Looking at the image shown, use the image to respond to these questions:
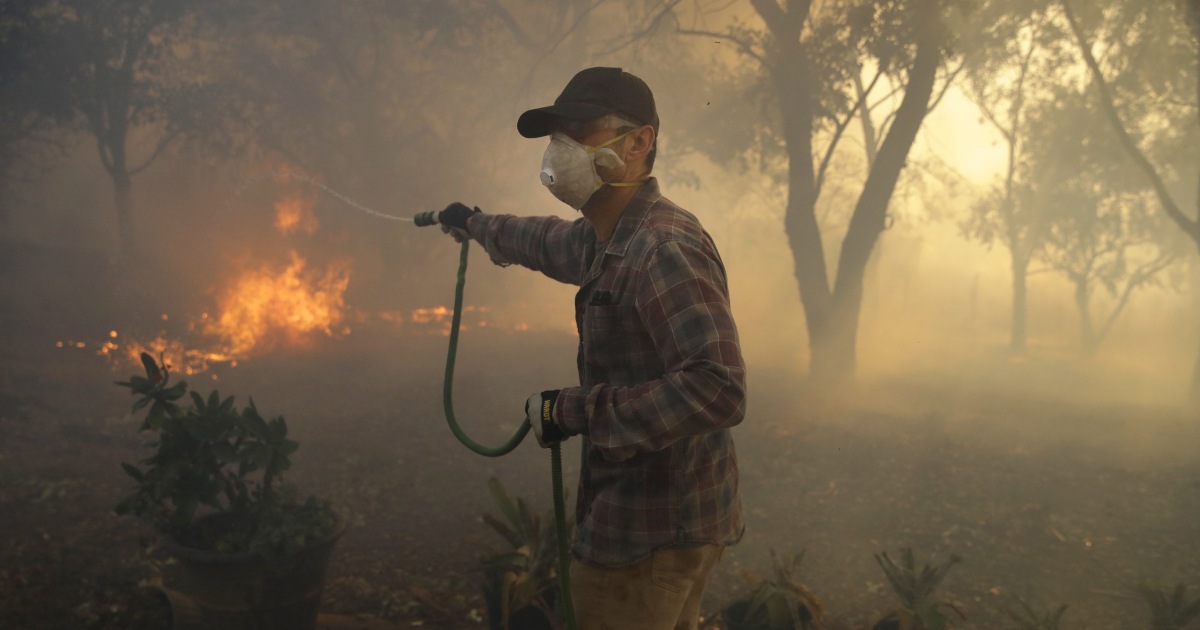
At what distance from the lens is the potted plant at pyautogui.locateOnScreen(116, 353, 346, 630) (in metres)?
4.09

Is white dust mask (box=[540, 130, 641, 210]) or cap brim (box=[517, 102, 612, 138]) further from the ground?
cap brim (box=[517, 102, 612, 138])

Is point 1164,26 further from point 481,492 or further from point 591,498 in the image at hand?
point 591,498

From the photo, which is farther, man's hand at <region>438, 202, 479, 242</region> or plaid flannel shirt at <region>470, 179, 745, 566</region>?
man's hand at <region>438, 202, 479, 242</region>

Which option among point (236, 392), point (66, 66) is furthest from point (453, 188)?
point (236, 392)

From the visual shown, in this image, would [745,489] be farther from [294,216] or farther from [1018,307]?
[1018,307]

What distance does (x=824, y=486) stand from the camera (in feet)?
27.2

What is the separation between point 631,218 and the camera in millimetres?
2549

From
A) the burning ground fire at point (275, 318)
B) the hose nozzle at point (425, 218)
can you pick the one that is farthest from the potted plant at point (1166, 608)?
the burning ground fire at point (275, 318)

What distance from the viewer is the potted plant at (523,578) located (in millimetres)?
4270

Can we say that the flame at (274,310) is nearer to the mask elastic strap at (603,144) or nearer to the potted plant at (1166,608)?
the mask elastic strap at (603,144)

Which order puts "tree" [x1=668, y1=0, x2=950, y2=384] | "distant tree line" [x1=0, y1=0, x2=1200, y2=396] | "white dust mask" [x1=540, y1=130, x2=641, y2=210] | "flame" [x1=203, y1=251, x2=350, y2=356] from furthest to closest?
"flame" [x1=203, y1=251, x2=350, y2=356], "distant tree line" [x1=0, y1=0, x2=1200, y2=396], "tree" [x1=668, y1=0, x2=950, y2=384], "white dust mask" [x1=540, y1=130, x2=641, y2=210]

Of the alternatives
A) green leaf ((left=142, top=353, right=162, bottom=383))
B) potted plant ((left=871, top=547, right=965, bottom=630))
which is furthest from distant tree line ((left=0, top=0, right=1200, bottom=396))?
green leaf ((left=142, top=353, right=162, bottom=383))

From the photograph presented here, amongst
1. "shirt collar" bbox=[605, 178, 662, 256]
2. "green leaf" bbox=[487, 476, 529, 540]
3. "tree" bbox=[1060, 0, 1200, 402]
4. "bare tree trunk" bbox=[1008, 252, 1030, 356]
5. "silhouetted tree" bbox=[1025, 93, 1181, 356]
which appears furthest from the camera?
"bare tree trunk" bbox=[1008, 252, 1030, 356]

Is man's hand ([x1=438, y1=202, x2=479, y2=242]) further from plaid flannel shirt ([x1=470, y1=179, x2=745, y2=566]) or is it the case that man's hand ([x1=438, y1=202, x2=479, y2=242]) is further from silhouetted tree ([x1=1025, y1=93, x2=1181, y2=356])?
silhouetted tree ([x1=1025, y1=93, x2=1181, y2=356])
